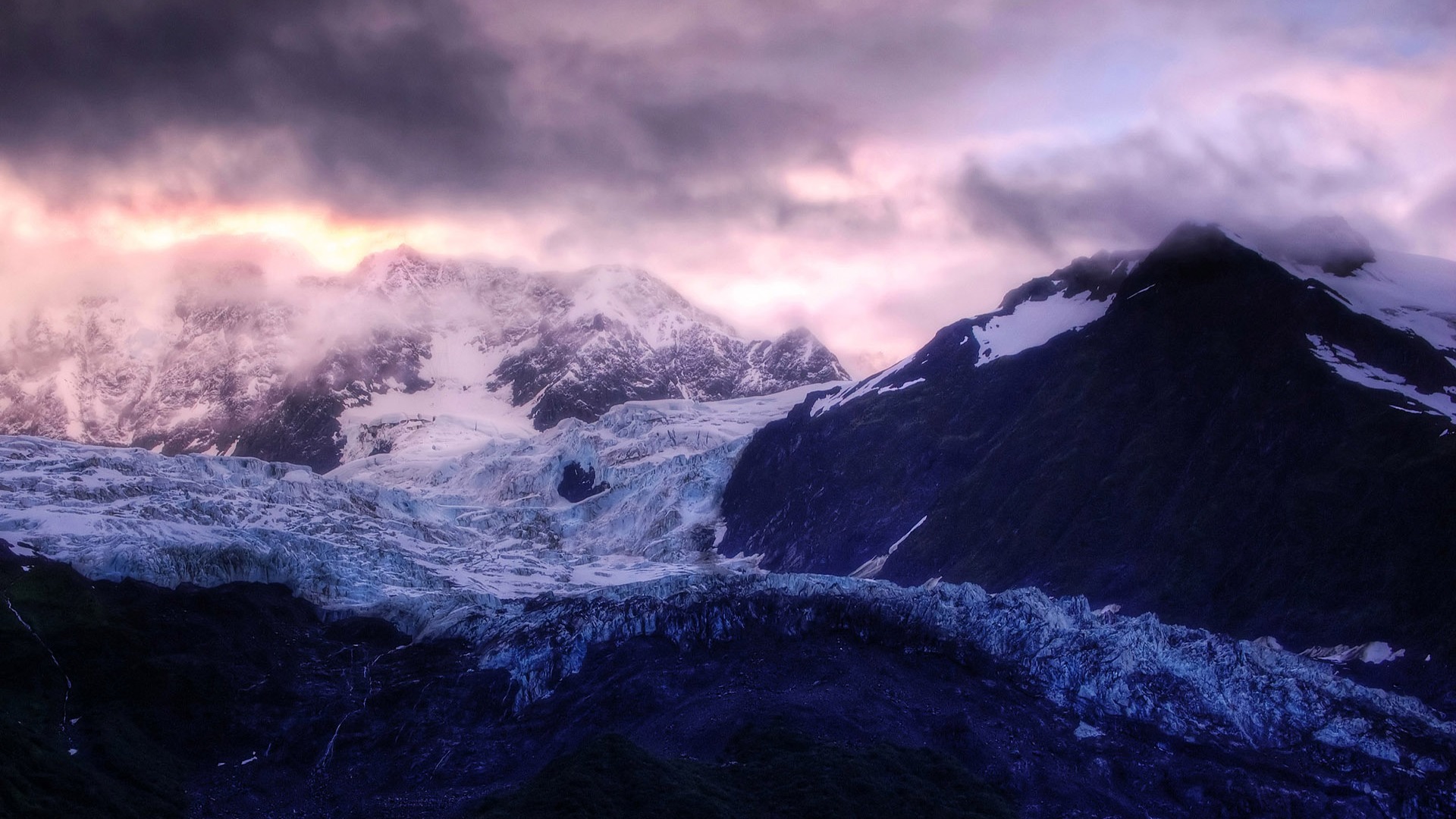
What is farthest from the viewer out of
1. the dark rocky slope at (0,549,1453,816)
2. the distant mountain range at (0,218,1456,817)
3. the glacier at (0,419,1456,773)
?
the glacier at (0,419,1456,773)

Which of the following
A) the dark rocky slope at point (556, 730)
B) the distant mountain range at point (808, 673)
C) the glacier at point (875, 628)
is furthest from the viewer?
the glacier at point (875, 628)

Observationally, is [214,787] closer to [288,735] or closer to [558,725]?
[288,735]

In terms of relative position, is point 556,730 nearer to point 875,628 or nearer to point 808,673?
point 808,673

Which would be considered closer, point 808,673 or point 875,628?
point 808,673

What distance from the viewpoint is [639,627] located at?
177 metres

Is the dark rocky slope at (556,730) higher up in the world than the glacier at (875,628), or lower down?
lower down

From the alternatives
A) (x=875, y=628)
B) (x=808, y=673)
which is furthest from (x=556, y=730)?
(x=875, y=628)

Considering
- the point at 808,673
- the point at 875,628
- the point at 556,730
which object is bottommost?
the point at 556,730

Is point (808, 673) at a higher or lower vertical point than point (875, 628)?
lower

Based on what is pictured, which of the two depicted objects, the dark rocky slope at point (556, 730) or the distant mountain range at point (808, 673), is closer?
the dark rocky slope at point (556, 730)

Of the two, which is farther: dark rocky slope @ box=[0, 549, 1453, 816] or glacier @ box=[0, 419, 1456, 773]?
glacier @ box=[0, 419, 1456, 773]

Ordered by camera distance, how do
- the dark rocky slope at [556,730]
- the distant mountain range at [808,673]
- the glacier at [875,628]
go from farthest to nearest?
the glacier at [875,628] → the distant mountain range at [808,673] → the dark rocky slope at [556,730]

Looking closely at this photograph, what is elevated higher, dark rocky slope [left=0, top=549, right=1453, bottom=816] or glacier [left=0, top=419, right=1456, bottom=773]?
glacier [left=0, top=419, right=1456, bottom=773]

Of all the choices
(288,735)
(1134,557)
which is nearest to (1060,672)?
(1134,557)
